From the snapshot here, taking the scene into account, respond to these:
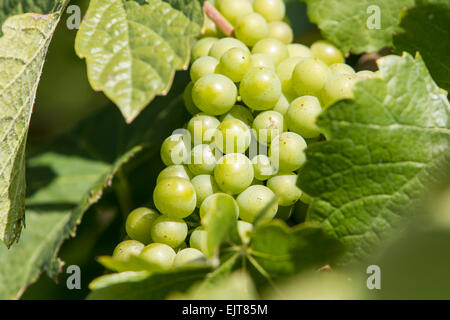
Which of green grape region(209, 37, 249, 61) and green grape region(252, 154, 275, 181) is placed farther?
green grape region(209, 37, 249, 61)

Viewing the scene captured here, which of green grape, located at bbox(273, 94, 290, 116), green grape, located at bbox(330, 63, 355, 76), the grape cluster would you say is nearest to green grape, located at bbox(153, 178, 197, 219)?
the grape cluster

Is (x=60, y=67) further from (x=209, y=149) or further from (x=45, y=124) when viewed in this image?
(x=209, y=149)

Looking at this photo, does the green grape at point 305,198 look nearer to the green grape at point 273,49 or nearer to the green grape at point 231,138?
the green grape at point 231,138

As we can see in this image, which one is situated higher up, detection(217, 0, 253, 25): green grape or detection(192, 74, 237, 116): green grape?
detection(217, 0, 253, 25): green grape

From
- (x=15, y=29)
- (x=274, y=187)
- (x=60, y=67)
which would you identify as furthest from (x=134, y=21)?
(x=60, y=67)

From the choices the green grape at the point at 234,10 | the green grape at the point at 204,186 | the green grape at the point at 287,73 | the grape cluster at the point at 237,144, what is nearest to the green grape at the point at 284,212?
the grape cluster at the point at 237,144

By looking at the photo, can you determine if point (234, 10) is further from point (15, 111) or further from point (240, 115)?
point (15, 111)

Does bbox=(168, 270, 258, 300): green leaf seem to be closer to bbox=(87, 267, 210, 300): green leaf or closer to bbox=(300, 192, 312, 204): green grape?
bbox=(87, 267, 210, 300): green leaf
